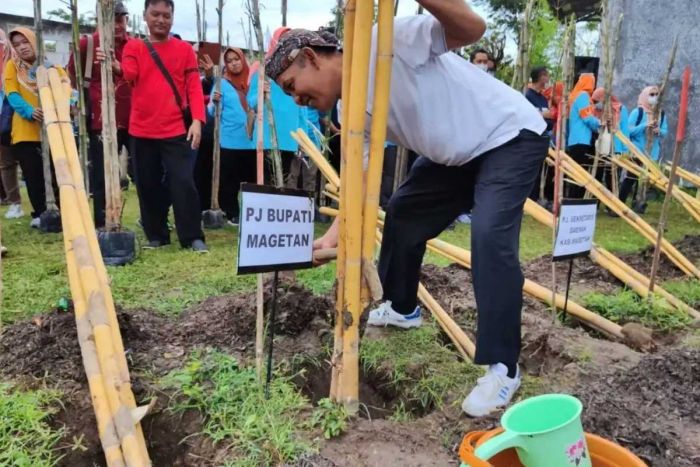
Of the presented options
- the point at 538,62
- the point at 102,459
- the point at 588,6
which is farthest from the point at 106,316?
the point at 588,6

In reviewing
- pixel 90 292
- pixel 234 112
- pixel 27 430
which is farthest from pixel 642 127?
pixel 27 430

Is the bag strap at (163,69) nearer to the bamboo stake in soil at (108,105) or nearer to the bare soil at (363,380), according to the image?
the bamboo stake in soil at (108,105)

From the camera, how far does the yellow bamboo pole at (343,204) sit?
176 centimetres

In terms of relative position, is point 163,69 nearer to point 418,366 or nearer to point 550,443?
point 418,366

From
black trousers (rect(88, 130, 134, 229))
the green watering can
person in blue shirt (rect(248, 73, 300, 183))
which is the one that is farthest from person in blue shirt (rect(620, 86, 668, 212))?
the green watering can

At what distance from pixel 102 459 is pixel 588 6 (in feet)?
62.3

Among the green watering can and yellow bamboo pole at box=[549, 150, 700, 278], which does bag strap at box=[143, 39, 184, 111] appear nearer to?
yellow bamboo pole at box=[549, 150, 700, 278]

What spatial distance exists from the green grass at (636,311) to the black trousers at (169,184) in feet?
9.26

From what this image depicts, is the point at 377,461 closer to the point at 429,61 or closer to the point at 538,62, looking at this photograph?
the point at 429,61

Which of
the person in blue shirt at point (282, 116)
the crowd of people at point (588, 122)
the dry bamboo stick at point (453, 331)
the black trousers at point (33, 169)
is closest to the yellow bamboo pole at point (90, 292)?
the dry bamboo stick at point (453, 331)

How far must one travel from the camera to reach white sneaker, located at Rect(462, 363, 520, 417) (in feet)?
6.80

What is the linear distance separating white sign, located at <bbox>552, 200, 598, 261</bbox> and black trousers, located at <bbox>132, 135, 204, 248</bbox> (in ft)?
9.17

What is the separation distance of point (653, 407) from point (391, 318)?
1.16 m

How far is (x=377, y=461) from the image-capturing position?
70.2 inches
